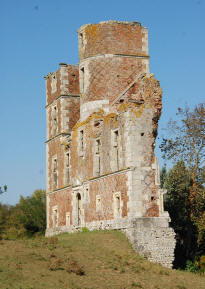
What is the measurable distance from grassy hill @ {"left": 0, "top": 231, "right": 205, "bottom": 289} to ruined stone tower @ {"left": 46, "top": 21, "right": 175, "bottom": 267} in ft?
5.66

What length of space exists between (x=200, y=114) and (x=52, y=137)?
35.0 ft

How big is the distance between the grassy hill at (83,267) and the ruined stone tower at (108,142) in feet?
5.66

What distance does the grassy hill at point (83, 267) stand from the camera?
19.3 m

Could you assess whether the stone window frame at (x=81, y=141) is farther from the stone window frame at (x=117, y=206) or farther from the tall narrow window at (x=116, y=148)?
the stone window frame at (x=117, y=206)

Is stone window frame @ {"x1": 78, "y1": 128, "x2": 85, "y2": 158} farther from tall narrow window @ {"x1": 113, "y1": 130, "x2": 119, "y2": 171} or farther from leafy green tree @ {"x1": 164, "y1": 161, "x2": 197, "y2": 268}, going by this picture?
leafy green tree @ {"x1": 164, "y1": 161, "x2": 197, "y2": 268}

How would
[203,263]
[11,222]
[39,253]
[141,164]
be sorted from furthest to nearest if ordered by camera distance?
[11,222]
[203,263]
[141,164]
[39,253]

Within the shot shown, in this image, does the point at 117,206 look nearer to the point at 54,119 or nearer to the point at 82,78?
the point at 82,78

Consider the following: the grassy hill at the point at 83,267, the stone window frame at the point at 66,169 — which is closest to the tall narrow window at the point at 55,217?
the stone window frame at the point at 66,169

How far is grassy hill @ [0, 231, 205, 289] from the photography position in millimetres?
19281

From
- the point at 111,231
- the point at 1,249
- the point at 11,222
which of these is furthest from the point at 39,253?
the point at 11,222

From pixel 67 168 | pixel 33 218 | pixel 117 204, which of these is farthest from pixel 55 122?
pixel 33 218

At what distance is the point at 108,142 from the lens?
29.6m

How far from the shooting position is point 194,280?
23.6 metres

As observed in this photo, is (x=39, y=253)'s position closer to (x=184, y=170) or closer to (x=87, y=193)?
(x=87, y=193)
